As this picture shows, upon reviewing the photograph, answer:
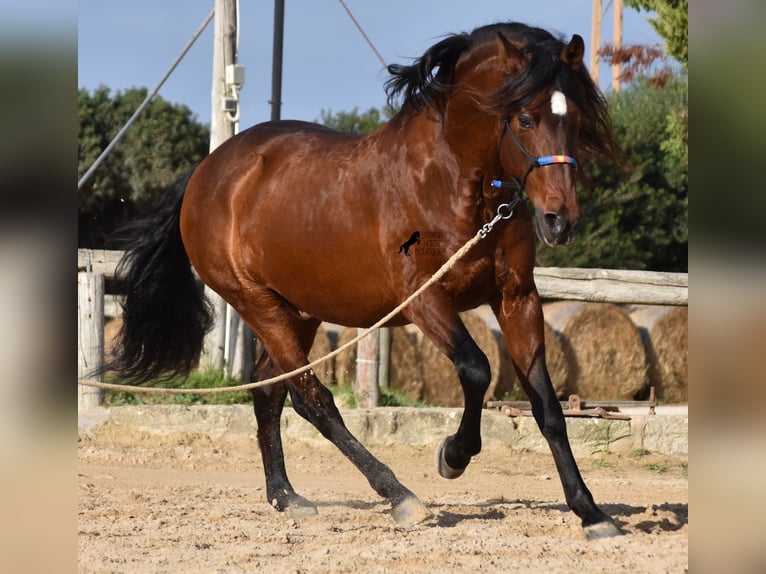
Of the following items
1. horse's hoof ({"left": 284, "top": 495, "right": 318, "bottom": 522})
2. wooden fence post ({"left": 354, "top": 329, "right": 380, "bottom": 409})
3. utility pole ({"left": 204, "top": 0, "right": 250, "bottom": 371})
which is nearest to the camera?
horse's hoof ({"left": 284, "top": 495, "right": 318, "bottom": 522})

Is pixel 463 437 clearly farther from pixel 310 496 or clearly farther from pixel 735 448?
pixel 735 448

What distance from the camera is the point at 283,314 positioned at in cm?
560

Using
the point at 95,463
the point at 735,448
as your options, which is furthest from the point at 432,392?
the point at 735,448

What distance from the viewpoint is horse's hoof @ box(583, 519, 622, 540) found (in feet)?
13.4

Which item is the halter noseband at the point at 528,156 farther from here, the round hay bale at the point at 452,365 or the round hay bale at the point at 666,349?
the round hay bale at the point at 666,349

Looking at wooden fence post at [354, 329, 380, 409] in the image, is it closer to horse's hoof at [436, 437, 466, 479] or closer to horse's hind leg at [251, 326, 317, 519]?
horse's hind leg at [251, 326, 317, 519]

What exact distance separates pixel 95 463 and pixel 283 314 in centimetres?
241

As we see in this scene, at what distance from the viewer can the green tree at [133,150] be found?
724 inches

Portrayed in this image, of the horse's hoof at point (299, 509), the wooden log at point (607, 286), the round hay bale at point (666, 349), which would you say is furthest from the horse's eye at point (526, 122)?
the round hay bale at point (666, 349)

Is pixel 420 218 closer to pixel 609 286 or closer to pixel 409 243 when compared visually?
pixel 409 243

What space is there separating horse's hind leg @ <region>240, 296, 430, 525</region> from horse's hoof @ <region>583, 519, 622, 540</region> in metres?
0.88

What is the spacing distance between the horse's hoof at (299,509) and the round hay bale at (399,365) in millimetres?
3551

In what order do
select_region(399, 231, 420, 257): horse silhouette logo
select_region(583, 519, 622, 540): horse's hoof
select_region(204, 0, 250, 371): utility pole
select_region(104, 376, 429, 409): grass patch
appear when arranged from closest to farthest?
select_region(583, 519, 622, 540): horse's hoof
select_region(399, 231, 420, 257): horse silhouette logo
select_region(104, 376, 429, 409): grass patch
select_region(204, 0, 250, 371): utility pole

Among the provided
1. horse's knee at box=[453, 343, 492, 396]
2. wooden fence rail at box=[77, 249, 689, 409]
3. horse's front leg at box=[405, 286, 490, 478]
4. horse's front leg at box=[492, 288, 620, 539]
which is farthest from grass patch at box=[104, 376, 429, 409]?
horse's knee at box=[453, 343, 492, 396]
